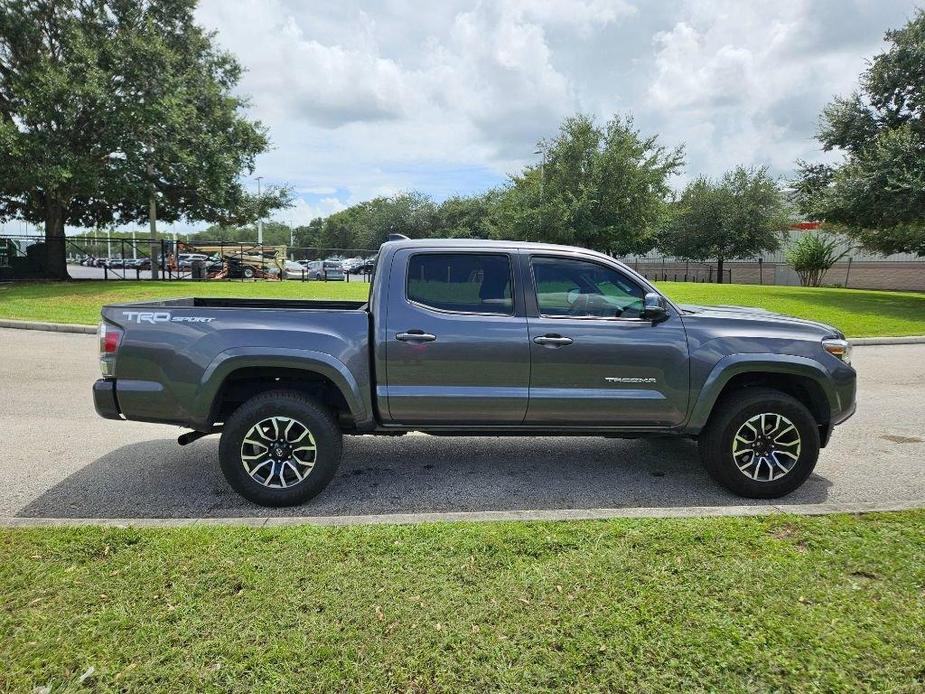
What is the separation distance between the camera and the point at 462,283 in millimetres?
4492

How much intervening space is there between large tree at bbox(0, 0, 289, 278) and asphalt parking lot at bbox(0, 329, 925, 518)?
1601cm

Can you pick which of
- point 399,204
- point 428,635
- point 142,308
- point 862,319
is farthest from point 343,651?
point 399,204

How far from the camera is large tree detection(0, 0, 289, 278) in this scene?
18969mm

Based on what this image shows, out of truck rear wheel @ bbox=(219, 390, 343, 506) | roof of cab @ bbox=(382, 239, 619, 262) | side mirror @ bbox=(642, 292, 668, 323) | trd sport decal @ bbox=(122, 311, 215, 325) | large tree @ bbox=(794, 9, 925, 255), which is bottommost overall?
truck rear wheel @ bbox=(219, 390, 343, 506)

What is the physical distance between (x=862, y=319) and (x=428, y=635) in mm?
17061

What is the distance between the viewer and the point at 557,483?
479cm

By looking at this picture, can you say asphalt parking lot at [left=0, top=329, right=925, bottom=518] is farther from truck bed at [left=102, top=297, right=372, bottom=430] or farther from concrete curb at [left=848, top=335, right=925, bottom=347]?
concrete curb at [left=848, top=335, right=925, bottom=347]

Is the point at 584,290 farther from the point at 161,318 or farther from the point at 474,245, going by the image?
the point at 161,318

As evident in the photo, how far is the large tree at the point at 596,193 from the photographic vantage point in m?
32.7

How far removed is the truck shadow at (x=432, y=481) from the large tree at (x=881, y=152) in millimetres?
17864

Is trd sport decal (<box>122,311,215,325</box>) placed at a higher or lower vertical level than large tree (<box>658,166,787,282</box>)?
lower

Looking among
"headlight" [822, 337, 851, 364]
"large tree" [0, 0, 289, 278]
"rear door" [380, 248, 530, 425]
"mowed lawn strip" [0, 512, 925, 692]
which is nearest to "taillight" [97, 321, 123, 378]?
"mowed lawn strip" [0, 512, 925, 692]

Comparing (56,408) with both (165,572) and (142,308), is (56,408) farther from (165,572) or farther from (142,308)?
(165,572)

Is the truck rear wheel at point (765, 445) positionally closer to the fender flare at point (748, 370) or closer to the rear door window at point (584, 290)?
the fender flare at point (748, 370)
